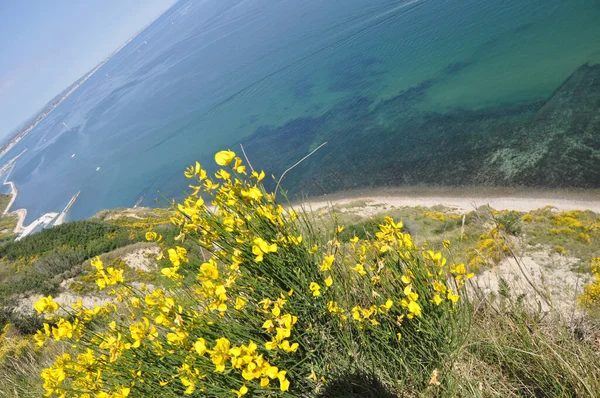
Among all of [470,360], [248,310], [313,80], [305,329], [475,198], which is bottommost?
[475,198]

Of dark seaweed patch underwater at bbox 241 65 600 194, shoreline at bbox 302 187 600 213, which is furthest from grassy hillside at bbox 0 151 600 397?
dark seaweed patch underwater at bbox 241 65 600 194

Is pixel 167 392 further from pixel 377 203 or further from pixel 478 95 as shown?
pixel 478 95

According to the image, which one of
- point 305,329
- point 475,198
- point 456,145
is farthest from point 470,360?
point 456,145

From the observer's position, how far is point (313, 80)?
134ft

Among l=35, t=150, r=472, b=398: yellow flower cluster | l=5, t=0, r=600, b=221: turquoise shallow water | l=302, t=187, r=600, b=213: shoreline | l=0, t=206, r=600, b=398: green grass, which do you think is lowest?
l=302, t=187, r=600, b=213: shoreline

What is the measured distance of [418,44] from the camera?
3375 cm

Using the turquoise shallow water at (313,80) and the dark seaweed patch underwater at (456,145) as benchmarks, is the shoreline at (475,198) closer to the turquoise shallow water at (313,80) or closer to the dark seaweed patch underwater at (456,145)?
the dark seaweed patch underwater at (456,145)

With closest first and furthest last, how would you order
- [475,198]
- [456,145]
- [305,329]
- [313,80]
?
[305,329]
[475,198]
[456,145]
[313,80]

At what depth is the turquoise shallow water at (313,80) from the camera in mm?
23766

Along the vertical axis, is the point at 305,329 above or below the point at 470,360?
above

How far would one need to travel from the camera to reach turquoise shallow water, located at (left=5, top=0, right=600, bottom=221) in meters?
23.8

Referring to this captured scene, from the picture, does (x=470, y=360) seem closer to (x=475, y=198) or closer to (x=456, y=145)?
(x=475, y=198)

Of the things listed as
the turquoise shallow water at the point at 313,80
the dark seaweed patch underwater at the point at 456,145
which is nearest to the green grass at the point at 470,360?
the dark seaweed patch underwater at the point at 456,145

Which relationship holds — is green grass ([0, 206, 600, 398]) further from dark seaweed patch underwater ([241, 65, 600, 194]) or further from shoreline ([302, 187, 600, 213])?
dark seaweed patch underwater ([241, 65, 600, 194])
